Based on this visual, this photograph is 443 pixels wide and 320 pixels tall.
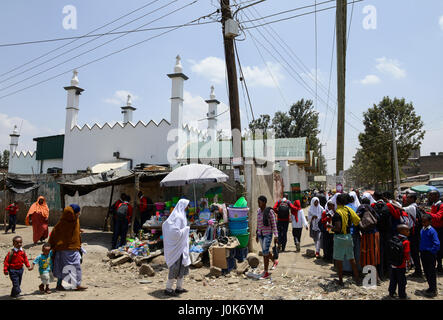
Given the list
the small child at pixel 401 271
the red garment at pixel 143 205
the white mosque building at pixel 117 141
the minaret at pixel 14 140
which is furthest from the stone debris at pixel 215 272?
the minaret at pixel 14 140

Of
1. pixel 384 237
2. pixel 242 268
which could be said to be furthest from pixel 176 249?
pixel 384 237

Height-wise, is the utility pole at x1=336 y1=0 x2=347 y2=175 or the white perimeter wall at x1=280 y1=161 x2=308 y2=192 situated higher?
the utility pole at x1=336 y1=0 x2=347 y2=175

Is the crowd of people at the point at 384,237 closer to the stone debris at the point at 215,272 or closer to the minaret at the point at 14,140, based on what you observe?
the stone debris at the point at 215,272

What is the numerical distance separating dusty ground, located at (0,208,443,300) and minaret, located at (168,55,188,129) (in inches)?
410

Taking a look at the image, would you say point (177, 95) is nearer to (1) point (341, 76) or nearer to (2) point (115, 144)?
(2) point (115, 144)

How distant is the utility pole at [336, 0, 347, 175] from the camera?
986 cm

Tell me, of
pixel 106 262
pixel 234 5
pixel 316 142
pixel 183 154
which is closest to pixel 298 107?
pixel 316 142

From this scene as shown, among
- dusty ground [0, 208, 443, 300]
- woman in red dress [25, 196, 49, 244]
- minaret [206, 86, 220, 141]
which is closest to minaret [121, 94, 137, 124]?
minaret [206, 86, 220, 141]

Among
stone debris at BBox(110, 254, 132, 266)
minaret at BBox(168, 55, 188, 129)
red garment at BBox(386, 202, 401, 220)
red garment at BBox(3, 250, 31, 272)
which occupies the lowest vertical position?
stone debris at BBox(110, 254, 132, 266)

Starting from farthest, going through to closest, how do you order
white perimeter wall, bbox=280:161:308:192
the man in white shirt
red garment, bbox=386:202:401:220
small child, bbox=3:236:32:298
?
white perimeter wall, bbox=280:161:308:192 < the man in white shirt < red garment, bbox=386:202:401:220 < small child, bbox=3:236:32:298

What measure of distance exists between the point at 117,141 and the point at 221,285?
14559 millimetres

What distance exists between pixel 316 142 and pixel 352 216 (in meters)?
31.7

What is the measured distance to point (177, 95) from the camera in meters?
17.3

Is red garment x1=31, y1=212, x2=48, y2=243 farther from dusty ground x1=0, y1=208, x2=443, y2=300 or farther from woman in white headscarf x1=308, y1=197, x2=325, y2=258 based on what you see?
woman in white headscarf x1=308, y1=197, x2=325, y2=258
